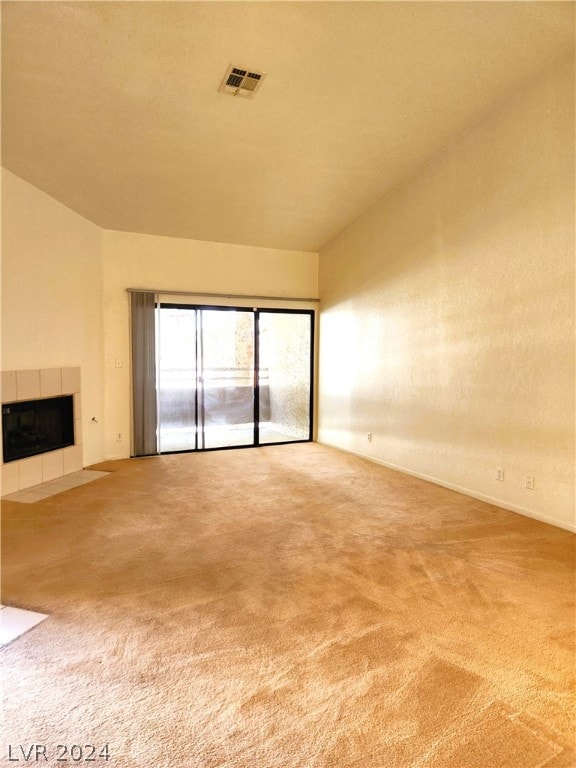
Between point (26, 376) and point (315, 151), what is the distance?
3.66 meters

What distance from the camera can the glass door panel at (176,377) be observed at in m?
5.80

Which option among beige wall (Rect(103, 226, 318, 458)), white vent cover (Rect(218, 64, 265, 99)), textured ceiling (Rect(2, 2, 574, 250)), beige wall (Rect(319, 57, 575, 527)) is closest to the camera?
textured ceiling (Rect(2, 2, 574, 250))

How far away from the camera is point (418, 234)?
15.1ft

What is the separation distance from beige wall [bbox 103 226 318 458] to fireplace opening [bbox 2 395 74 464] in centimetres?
71

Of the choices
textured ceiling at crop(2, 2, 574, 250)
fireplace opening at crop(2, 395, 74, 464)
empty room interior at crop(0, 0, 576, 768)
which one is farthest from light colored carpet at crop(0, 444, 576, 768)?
textured ceiling at crop(2, 2, 574, 250)

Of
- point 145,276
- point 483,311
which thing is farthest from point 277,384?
point 483,311

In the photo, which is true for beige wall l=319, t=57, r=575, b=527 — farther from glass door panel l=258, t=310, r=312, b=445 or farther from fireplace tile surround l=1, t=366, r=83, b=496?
fireplace tile surround l=1, t=366, r=83, b=496

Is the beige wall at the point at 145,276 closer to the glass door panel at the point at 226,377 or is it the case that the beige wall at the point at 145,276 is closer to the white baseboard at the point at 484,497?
the glass door panel at the point at 226,377

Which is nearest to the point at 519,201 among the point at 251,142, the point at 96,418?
the point at 251,142

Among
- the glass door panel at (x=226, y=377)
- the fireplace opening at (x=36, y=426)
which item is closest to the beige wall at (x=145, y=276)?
the glass door panel at (x=226, y=377)

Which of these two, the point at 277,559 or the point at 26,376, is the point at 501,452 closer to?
the point at 277,559

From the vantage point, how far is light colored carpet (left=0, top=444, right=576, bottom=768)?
4.62 ft

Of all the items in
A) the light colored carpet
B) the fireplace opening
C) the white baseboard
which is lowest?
the light colored carpet

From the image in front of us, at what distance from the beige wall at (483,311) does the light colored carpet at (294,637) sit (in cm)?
58
